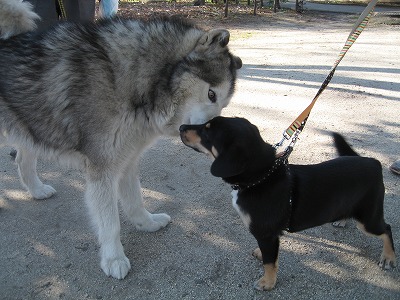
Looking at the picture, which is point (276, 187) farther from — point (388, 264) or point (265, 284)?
point (388, 264)

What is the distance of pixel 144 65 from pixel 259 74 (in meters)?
4.95

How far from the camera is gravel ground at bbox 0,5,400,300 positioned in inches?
97.1

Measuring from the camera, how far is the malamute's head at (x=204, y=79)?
2570 mm

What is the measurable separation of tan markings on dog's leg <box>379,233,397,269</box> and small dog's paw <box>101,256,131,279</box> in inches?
70.6

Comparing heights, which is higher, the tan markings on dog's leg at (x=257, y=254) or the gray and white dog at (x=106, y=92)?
the gray and white dog at (x=106, y=92)

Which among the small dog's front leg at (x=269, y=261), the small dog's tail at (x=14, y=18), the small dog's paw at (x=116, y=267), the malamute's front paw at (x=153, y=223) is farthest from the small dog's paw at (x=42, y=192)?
the small dog's front leg at (x=269, y=261)

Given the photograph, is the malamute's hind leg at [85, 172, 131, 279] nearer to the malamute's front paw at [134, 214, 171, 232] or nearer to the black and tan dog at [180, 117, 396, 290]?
the malamute's front paw at [134, 214, 171, 232]

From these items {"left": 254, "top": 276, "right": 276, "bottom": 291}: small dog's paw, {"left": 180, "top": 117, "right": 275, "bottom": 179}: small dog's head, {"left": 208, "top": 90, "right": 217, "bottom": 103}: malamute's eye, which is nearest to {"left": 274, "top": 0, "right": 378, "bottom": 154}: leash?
{"left": 180, "top": 117, "right": 275, "bottom": 179}: small dog's head

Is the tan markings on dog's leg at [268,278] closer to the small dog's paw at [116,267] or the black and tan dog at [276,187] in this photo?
the black and tan dog at [276,187]

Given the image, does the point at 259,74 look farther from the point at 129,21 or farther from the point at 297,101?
the point at 129,21

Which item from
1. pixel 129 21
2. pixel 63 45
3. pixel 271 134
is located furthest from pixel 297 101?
pixel 63 45

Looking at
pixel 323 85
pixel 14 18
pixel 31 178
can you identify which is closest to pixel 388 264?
pixel 323 85

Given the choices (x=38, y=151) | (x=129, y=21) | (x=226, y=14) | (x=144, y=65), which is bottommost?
(x=226, y=14)

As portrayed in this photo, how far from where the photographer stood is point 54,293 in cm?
243
